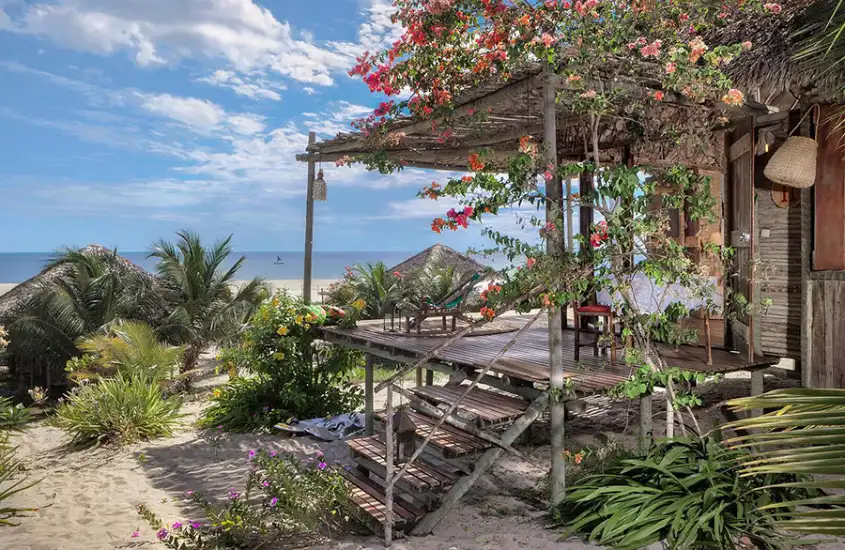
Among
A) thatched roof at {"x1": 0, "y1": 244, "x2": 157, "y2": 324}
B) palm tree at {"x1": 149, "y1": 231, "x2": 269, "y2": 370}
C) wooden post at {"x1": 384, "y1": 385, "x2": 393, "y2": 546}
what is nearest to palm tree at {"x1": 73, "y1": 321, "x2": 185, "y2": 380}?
palm tree at {"x1": 149, "y1": 231, "x2": 269, "y2": 370}

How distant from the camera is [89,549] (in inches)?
186

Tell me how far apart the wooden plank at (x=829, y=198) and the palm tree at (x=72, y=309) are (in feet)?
34.0

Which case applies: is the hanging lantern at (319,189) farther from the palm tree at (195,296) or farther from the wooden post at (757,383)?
the wooden post at (757,383)

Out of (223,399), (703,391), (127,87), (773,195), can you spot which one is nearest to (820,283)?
(773,195)

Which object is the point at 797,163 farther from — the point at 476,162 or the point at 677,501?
the point at 677,501

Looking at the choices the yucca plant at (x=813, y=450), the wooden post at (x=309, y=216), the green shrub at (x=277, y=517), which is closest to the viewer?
the yucca plant at (x=813, y=450)

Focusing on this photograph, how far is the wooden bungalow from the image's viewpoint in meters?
4.71

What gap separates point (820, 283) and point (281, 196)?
325 feet

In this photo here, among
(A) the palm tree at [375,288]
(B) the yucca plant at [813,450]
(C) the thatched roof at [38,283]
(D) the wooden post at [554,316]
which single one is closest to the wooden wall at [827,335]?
(D) the wooden post at [554,316]

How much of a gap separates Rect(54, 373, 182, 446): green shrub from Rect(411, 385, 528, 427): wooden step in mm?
4124

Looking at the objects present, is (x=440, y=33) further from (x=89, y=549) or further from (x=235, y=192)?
(x=235, y=192)

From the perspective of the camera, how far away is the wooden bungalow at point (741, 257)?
4711mm

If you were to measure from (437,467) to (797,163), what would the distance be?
404 centimetres

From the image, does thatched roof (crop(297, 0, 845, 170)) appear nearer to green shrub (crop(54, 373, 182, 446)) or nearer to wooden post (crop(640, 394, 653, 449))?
wooden post (crop(640, 394, 653, 449))
